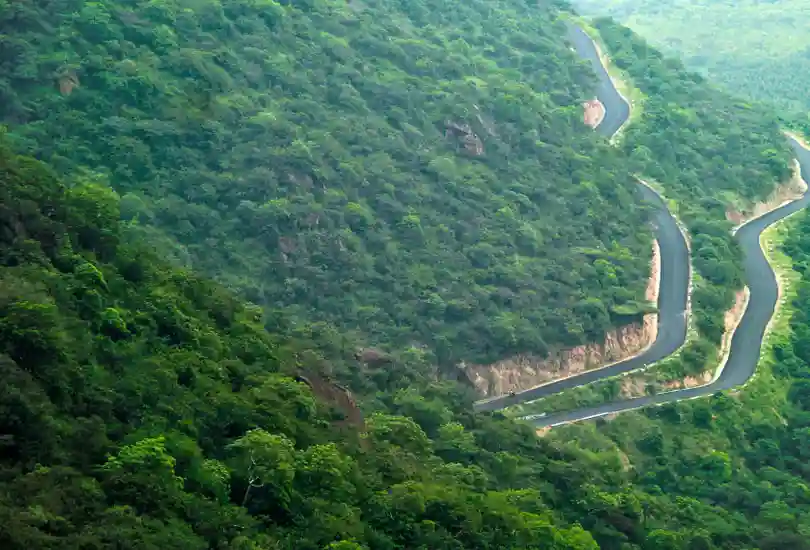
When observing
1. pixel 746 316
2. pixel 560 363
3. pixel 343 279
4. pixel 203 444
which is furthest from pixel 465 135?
pixel 203 444

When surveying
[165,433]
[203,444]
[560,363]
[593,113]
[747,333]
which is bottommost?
[560,363]

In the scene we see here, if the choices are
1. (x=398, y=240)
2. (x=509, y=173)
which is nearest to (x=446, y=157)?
(x=509, y=173)

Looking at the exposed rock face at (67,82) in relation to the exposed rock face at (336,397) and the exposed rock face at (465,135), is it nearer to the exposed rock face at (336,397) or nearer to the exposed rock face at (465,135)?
the exposed rock face at (336,397)

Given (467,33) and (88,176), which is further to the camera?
(467,33)

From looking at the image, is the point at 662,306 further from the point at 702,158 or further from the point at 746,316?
the point at 702,158

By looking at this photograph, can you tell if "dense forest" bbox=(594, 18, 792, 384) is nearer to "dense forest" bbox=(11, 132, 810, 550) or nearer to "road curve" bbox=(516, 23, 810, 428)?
"road curve" bbox=(516, 23, 810, 428)

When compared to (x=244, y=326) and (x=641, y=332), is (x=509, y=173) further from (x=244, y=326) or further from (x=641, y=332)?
(x=244, y=326)

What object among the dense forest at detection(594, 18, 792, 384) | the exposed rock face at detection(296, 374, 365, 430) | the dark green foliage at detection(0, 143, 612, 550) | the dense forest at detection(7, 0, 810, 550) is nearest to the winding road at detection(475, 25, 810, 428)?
the dense forest at detection(594, 18, 792, 384)

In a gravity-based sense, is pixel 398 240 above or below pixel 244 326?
below
